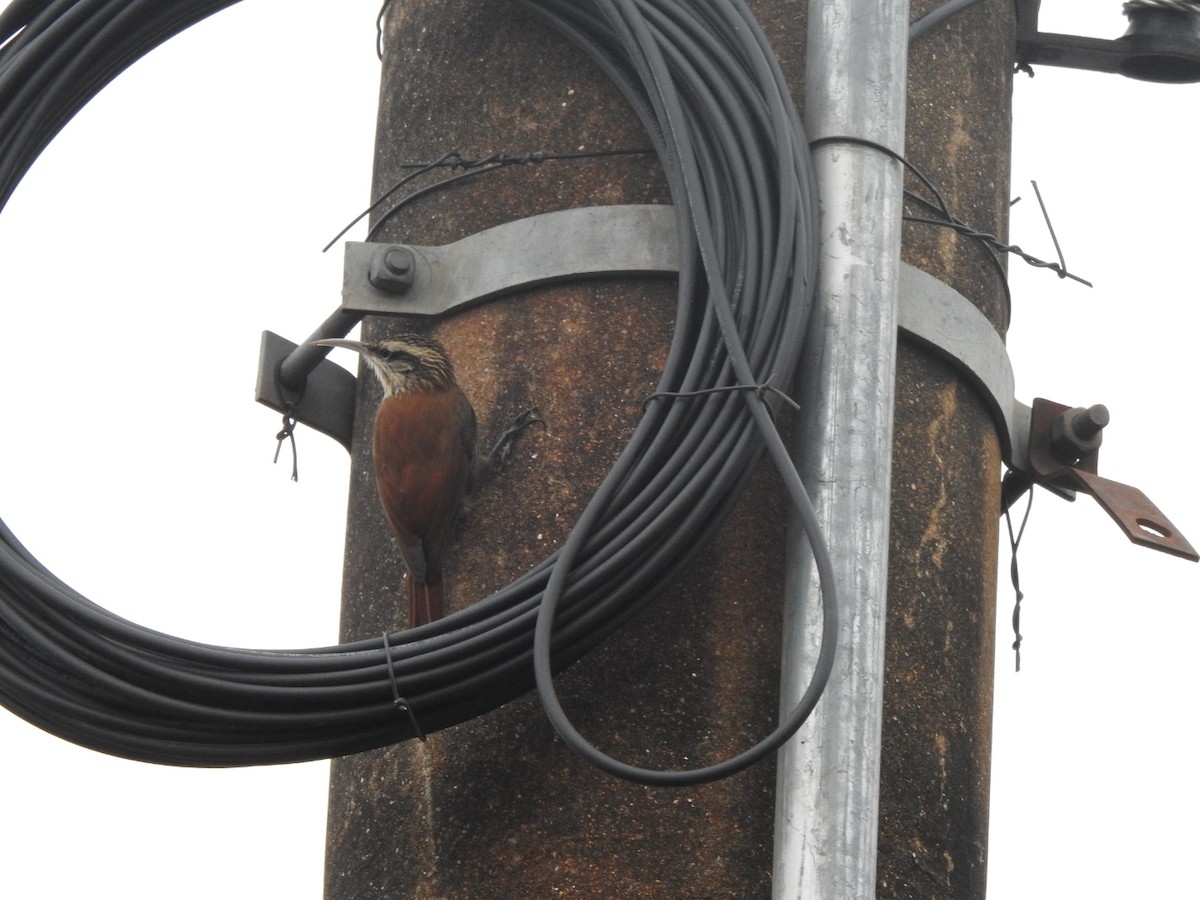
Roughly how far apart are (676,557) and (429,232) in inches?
39.0

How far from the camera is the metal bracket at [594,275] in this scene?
4.11m

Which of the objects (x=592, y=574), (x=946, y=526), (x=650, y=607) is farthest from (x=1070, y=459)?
(x=592, y=574)

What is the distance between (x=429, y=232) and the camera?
4402mm

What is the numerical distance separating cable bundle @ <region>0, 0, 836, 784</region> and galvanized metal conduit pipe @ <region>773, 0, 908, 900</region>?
0.29 feet

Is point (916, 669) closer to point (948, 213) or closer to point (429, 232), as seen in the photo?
point (948, 213)

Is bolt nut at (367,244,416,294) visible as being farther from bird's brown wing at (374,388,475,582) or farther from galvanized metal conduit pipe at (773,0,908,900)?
galvanized metal conduit pipe at (773,0,908,900)

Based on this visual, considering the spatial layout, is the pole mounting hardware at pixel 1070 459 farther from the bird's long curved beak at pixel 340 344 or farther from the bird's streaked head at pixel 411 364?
the bird's long curved beak at pixel 340 344

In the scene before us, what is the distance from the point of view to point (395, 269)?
4.27 m

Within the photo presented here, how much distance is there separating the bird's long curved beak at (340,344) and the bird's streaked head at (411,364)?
9cm

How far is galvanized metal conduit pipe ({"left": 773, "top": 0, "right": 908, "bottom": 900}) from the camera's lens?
3578 millimetres

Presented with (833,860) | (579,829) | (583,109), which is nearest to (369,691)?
(579,829)

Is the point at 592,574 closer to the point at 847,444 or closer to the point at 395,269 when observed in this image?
the point at 847,444

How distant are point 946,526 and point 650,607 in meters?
0.60

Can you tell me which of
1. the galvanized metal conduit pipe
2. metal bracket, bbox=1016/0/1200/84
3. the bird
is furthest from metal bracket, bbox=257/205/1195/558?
metal bracket, bbox=1016/0/1200/84
